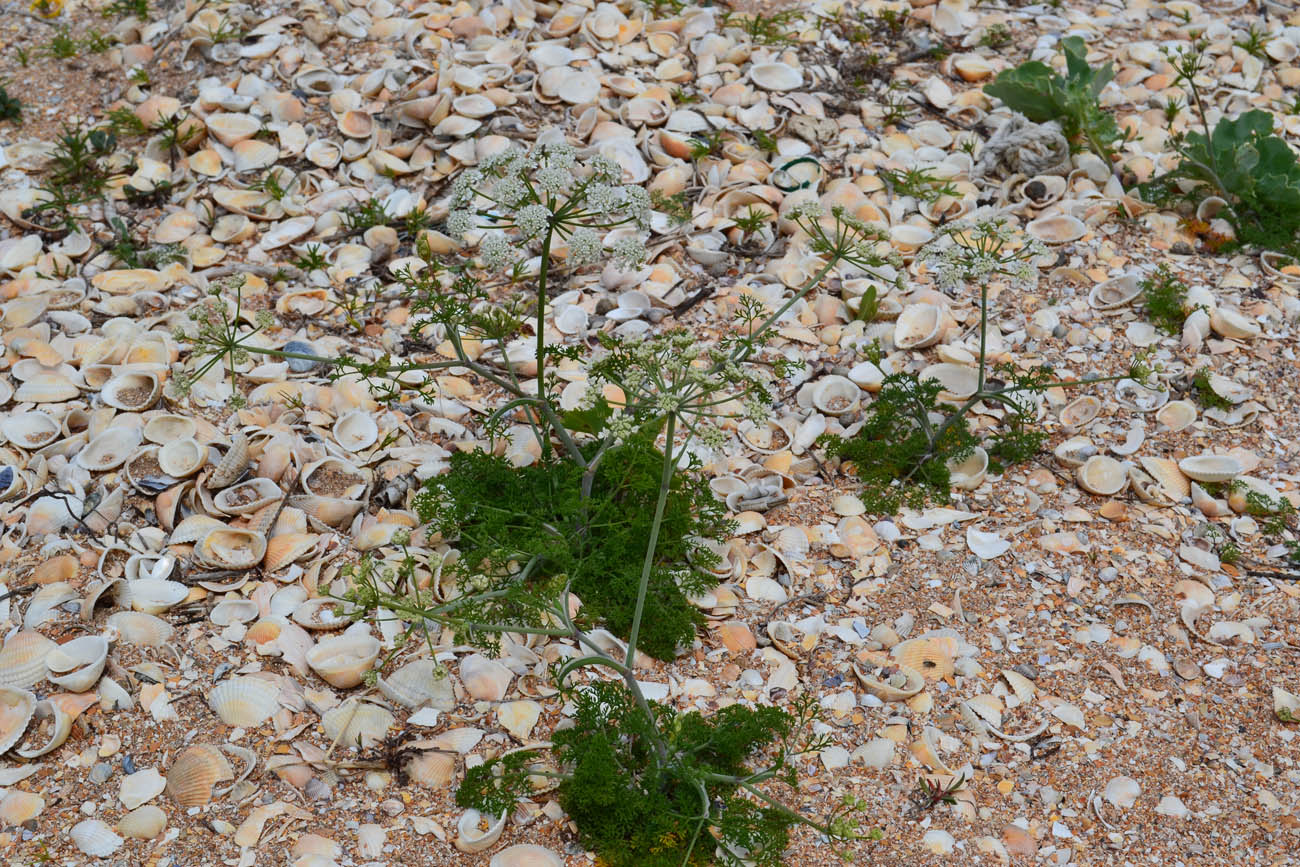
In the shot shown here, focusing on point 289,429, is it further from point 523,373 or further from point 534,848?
point 534,848

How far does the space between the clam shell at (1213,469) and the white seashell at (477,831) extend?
2.23m

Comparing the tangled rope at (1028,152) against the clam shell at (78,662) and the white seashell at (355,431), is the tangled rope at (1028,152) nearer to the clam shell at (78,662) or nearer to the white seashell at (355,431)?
the white seashell at (355,431)

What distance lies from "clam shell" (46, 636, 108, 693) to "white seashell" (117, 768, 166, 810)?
277 mm

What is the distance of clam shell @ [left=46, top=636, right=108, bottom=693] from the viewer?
245cm

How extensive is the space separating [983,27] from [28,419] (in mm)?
4370

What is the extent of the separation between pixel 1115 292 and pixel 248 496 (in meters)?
2.94

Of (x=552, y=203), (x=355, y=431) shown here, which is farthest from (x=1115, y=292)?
(x=355, y=431)

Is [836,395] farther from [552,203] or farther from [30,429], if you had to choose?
[30,429]

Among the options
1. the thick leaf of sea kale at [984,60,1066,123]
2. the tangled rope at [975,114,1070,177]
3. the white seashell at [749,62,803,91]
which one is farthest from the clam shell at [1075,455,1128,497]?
the white seashell at [749,62,803,91]

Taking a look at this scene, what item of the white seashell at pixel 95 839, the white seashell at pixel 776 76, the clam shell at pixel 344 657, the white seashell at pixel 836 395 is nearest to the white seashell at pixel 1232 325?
the white seashell at pixel 836 395

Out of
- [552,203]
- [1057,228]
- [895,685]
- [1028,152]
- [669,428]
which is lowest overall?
[895,685]

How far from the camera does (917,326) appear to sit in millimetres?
3635

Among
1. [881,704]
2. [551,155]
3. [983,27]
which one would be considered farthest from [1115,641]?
[983,27]

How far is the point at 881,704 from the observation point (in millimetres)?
2609
